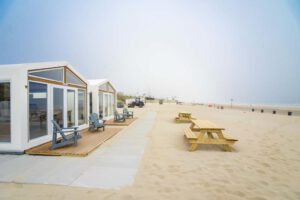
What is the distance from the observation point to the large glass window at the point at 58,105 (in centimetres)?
666

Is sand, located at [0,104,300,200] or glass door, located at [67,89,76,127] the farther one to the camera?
glass door, located at [67,89,76,127]

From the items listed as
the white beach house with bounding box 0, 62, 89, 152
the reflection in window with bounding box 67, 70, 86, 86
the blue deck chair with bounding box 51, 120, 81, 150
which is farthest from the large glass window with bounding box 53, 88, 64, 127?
the blue deck chair with bounding box 51, 120, 81, 150

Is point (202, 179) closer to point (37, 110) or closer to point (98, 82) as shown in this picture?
point (37, 110)

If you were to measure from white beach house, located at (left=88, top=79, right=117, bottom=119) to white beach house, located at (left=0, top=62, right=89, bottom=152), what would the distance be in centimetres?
372

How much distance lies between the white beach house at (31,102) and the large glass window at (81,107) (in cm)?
120

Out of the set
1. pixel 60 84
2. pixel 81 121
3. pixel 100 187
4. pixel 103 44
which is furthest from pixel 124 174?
pixel 103 44

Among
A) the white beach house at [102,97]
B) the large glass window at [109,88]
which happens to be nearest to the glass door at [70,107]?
the white beach house at [102,97]

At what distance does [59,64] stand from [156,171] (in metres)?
5.65

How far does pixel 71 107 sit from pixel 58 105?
1.08 meters

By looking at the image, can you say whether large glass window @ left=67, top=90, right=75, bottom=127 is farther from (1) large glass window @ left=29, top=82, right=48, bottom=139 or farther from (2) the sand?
(2) the sand

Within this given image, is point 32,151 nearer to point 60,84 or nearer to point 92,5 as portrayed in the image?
point 60,84

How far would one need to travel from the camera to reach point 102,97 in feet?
41.7

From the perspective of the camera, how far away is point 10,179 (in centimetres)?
337

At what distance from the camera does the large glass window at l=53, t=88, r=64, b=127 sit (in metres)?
6.66
